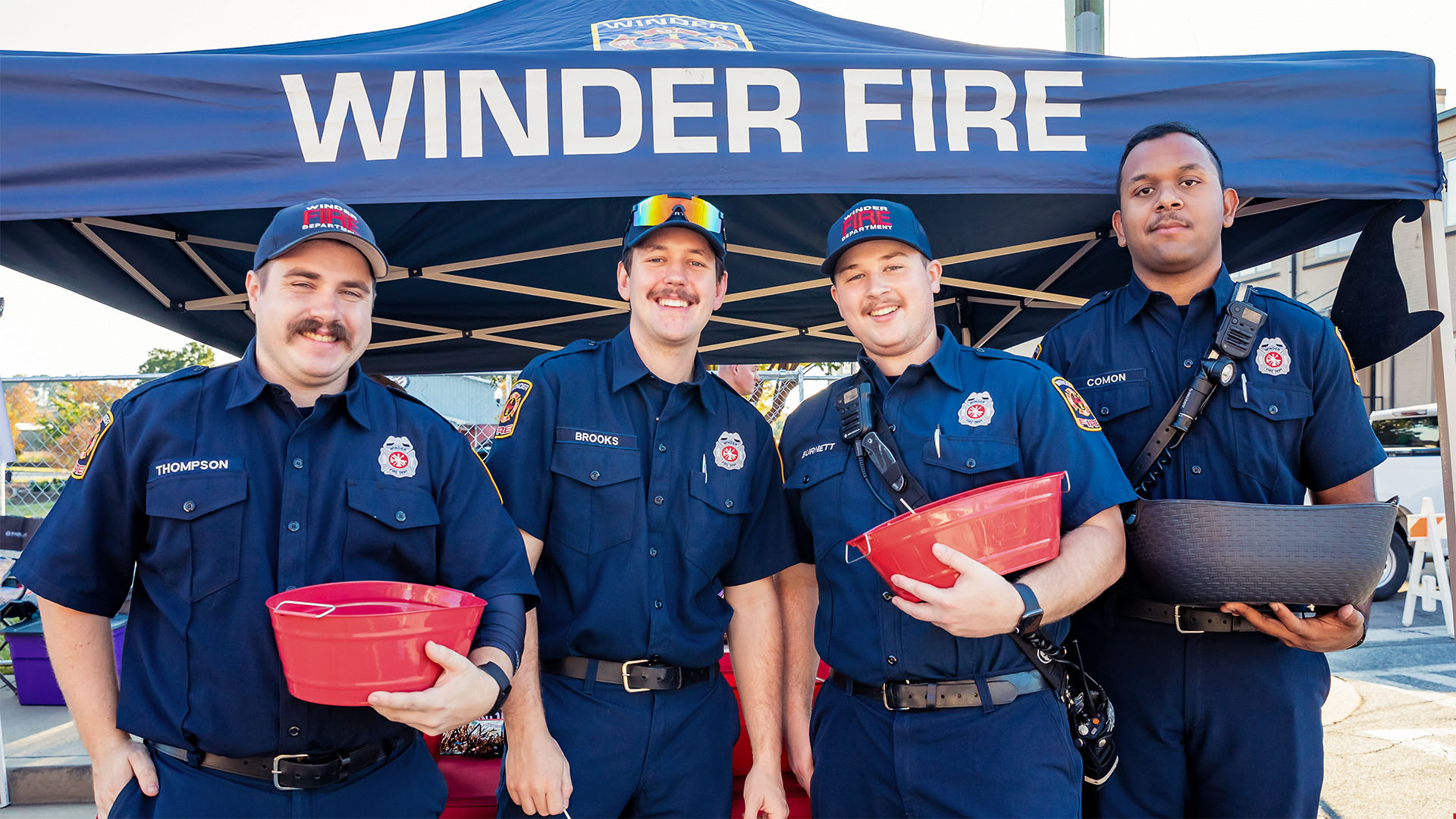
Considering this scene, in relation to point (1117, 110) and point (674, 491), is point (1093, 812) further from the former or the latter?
point (1117, 110)

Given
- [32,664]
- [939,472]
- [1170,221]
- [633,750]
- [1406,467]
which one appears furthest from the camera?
[1406,467]

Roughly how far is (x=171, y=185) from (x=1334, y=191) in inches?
133

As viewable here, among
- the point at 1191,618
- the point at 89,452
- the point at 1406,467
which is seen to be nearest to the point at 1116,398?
the point at 1191,618

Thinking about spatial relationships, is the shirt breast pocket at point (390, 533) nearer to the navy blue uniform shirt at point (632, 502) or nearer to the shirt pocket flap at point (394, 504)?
the shirt pocket flap at point (394, 504)

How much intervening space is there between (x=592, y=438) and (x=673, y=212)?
642mm

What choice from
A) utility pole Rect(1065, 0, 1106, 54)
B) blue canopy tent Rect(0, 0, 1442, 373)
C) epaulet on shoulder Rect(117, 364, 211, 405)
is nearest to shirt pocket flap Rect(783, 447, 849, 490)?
blue canopy tent Rect(0, 0, 1442, 373)

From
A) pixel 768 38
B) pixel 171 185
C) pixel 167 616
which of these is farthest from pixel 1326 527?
pixel 171 185

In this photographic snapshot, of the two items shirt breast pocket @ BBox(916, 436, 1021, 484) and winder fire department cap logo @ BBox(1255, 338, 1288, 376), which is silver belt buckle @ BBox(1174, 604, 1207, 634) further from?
winder fire department cap logo @ BBox(1255, 338, 1288, 376)

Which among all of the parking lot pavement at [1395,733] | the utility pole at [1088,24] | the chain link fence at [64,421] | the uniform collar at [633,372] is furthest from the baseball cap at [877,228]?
the utility pole at [1088,24]

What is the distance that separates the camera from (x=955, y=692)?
6.23 feet

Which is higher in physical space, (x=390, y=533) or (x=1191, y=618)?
(x=390, y=533)

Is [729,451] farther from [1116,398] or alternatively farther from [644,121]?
[1116,398]

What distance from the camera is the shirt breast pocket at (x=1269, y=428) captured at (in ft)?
7.15

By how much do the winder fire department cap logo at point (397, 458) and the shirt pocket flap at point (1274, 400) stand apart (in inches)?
82.8
